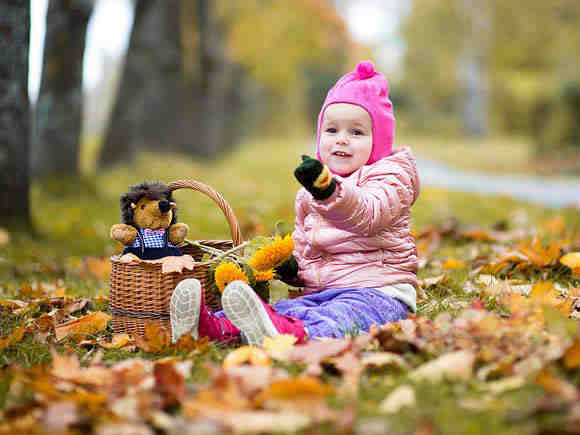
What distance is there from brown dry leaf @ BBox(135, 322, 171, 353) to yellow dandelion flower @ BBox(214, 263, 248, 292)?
313 mm

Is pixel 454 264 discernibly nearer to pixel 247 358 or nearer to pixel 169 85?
pixel 247 358

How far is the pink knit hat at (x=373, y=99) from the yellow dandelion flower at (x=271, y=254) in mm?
506

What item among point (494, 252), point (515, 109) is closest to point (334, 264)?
point (494, 252)

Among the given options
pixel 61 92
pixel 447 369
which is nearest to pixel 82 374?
pixel 447 369

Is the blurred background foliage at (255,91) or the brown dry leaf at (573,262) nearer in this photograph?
the brown dry leaf at (573,262)

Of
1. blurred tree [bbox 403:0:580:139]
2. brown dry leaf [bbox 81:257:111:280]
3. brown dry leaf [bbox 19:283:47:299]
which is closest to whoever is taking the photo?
brown dry leaf [bbox 19:283:47:299]

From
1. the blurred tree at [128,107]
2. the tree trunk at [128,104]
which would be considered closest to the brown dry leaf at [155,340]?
the tree trunk at [128,104]

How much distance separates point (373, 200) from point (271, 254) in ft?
1.60

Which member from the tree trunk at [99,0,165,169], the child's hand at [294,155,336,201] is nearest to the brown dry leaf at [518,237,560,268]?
the child's hand at [294,155,336,201]

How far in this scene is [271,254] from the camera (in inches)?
99.7

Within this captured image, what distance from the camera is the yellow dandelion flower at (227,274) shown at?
2.44 m

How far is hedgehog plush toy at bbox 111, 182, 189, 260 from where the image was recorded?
2.57 m

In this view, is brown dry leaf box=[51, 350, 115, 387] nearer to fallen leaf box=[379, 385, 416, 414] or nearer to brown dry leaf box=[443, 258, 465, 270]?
fallen leaf box=[379, 385, 416, 414]

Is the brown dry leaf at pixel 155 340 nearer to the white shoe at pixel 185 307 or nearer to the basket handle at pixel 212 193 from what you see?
the white shoe at pixel 185 307
